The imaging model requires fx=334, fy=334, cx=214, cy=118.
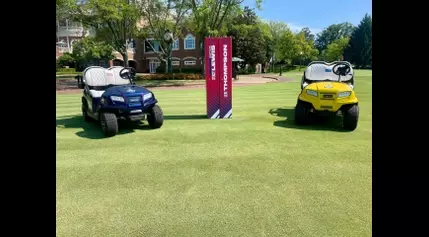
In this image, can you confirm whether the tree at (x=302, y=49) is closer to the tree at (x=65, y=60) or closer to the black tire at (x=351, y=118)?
the tree at (x=65, y=60)

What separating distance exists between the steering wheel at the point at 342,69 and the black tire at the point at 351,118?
1.39 meters

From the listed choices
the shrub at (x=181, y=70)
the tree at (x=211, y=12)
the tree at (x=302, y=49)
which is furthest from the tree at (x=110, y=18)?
the tree at (x=302, y=49)

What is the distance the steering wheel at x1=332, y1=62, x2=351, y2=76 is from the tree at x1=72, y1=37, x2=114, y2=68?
24.4 m

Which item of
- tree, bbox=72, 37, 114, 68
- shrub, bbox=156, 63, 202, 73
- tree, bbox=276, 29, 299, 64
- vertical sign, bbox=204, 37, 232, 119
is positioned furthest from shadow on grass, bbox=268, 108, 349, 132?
tree, bbox=276, 29, 299, 64

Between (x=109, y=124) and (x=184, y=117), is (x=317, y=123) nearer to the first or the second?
(x=184, y=117)

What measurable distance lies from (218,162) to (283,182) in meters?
1.15

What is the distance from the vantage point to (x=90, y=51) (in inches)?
1303

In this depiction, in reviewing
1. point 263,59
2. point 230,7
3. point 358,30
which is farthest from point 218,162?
point 358,30

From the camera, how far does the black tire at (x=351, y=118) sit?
6.82 m

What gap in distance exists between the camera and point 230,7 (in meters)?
26.2

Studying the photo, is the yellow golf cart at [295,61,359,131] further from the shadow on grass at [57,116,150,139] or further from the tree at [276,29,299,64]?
the tree at [276,29,299,64]

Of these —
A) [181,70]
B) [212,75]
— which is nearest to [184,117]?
[212,75]

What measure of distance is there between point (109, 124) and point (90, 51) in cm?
2935

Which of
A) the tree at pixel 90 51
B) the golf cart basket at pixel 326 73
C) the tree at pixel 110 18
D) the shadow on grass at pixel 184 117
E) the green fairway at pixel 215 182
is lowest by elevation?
the green fairway at pixel 215 182
